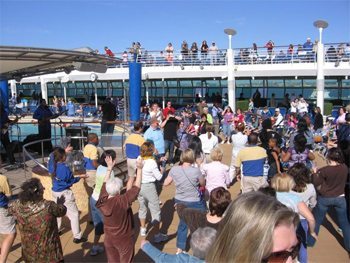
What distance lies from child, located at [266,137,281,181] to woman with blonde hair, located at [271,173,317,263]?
214cm

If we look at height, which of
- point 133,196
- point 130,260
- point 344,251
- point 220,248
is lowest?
point 344,251

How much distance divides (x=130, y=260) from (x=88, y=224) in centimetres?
278

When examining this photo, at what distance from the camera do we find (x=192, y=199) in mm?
5086

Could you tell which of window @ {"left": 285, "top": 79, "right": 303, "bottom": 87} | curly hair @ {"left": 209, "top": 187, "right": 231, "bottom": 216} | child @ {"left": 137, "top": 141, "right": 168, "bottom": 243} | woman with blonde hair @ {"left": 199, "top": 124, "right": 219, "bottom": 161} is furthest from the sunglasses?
window @ {"left": 285, "top": 79, "right": 303, "bottom": 87}

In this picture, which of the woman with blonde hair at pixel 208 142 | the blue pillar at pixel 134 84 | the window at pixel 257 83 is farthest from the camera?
the window at pixel 257 83

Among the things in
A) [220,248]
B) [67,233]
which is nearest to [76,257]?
[67,233]

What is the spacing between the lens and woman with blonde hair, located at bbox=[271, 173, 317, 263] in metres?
3.97

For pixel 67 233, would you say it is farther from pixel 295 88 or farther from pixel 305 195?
pixel 295 88

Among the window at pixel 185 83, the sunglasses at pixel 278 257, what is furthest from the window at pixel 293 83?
the sunglasses at pixel 278 257

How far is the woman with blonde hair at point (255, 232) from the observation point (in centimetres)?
147

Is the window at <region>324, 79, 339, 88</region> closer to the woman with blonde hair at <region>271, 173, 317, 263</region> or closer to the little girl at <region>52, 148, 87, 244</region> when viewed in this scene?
the woman with blonde hair at <region>271, 173, 317, 263</region>

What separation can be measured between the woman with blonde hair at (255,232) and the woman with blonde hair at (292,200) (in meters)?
2.49

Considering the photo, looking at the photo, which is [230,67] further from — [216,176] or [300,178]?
[300,178]

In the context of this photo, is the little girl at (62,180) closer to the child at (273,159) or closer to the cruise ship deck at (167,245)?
the cruise ship deck at (167,245)
